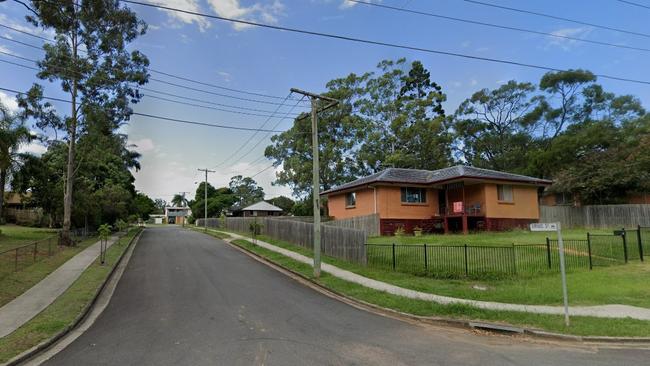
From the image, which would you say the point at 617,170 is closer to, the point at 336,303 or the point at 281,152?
the point at 336,303

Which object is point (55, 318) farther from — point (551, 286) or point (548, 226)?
point (551, 286)

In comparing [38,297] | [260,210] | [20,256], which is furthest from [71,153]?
[260,210]

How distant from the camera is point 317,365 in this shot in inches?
255

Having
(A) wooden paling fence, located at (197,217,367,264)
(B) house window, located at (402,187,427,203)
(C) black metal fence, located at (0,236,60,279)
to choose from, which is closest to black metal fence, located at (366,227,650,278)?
(A) wooden paling fence, located at (197,217,367,264)

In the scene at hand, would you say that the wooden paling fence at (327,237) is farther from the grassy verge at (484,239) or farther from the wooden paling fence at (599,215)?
the wooden paling fence at (599,215)

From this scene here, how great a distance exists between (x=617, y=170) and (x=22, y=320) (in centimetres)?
3725

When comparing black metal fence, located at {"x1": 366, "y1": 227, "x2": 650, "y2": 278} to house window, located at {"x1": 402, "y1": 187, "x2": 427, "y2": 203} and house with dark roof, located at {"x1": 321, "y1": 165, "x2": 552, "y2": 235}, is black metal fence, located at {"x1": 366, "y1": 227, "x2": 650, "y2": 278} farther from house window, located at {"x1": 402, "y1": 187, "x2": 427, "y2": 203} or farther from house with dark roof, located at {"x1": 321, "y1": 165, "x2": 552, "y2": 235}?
house window, located at {"x1": 402, "y1": 187, "x2": 427, "y2": 203}

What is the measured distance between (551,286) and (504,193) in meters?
18.4

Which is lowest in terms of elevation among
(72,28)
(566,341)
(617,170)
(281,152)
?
(566,341)

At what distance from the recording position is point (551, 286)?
12336 mm

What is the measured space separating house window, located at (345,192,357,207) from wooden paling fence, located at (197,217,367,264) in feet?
19.6

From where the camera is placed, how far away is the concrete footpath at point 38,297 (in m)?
9.11

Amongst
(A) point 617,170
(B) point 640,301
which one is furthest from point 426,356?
(A) point 617,170

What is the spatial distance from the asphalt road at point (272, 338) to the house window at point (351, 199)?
19393 mm
